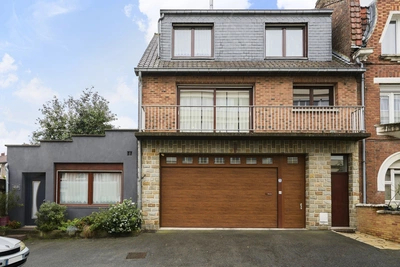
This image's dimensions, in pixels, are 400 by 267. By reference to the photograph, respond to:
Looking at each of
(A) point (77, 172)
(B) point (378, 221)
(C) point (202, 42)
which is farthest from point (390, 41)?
(A) point (77, 172)

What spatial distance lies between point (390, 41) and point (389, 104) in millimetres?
2471

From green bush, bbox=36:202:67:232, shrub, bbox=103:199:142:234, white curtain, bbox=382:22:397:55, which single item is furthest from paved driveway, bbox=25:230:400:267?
white curtain, bbox=382:22:397:55

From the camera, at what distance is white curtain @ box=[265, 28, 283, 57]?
10906mm

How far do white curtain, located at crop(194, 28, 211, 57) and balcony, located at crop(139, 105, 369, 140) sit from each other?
8.01ft

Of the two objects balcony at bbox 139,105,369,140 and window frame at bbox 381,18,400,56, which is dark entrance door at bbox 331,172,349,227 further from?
window frame at bbox 381,18,400,56

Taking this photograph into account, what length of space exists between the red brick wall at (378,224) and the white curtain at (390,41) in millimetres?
5965

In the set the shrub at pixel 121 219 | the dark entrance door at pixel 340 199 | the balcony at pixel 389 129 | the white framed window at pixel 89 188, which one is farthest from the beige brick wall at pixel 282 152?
the white framed window at pixel 89 188

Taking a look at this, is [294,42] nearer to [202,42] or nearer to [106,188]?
[202,42]

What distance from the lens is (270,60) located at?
35.1ft

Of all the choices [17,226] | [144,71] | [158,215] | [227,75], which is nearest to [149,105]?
[144,71]

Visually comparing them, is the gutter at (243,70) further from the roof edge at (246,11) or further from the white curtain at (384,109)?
the roof edge at (246,11)

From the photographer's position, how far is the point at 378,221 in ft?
27.9

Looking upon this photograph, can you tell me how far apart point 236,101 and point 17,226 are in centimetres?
884

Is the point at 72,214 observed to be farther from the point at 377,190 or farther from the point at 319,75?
the point at 377,190
